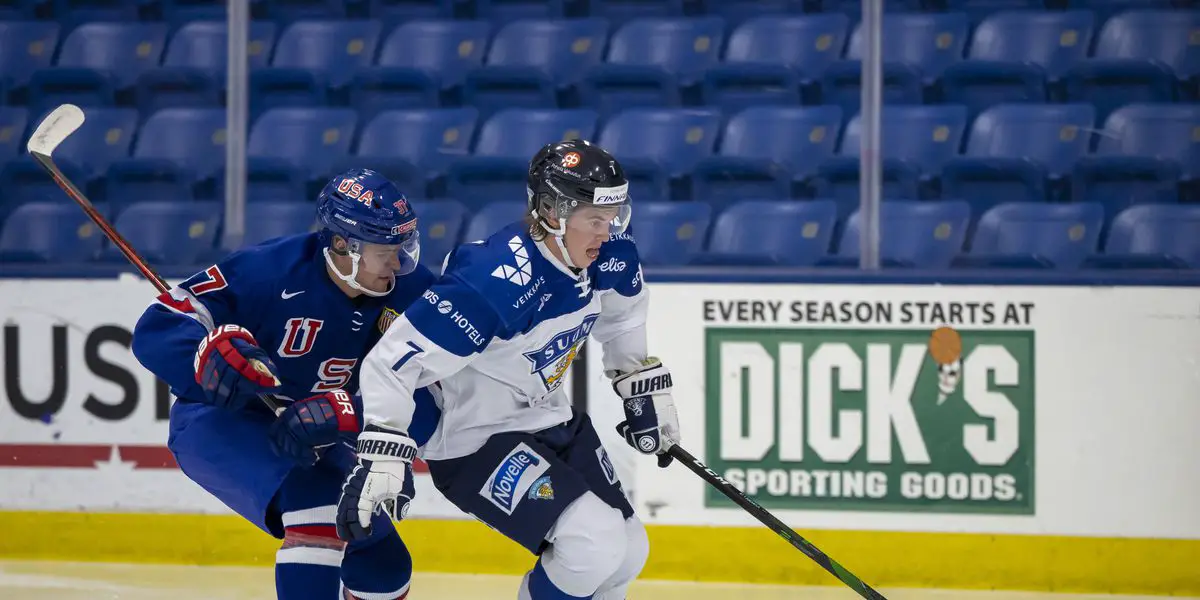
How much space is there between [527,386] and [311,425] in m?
0.43

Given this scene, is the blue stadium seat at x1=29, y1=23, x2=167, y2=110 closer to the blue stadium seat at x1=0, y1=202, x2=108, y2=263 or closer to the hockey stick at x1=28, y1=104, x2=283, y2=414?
the blue stadium seat at x1=0, y1=202, x2=108, y2=263

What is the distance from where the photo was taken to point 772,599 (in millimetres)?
4203

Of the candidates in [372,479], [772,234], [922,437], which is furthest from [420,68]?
[372,479]

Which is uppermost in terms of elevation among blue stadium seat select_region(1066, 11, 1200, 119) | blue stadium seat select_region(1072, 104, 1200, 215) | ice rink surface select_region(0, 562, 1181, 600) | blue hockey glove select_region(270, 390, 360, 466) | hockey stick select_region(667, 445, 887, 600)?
blue stadium seat select_region(1066, 11, 1200, 119)

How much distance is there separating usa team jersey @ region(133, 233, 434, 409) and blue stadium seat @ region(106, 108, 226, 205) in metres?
1.78

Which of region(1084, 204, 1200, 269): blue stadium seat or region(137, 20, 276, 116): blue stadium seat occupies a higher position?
region(137, 20, 276, 116): blue stadium seat

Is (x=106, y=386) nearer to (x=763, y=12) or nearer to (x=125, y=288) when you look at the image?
(x=125, y=288)

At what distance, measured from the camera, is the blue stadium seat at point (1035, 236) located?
14.1ft

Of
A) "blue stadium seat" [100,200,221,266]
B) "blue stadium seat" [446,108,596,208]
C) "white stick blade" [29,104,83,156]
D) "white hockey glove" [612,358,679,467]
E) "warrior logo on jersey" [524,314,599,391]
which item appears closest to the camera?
"warrior logo on jersey" [524,314,599,391]

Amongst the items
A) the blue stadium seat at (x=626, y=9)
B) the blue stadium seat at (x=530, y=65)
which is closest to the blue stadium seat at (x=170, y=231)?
the blue stadium seat at (x=530, y=65)

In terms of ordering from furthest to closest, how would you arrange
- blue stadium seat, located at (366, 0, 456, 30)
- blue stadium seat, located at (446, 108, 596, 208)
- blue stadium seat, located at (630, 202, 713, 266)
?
1. blue stadium seat, located at (366, 0, 456, 30)
2. blue stadium seat, located at (446, 108, 596, 208)
3. blue stadium seat, located at (630, 202, 713, 266)

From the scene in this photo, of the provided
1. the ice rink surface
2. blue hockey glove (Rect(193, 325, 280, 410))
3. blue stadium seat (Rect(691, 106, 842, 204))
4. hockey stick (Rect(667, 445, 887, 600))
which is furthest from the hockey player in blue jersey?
blue stadium seat (Rect(691, 106, 842, 204))

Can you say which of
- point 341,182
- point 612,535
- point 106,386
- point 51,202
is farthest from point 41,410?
point 612,535

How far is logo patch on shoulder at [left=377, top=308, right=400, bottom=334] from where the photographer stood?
3104 mm
